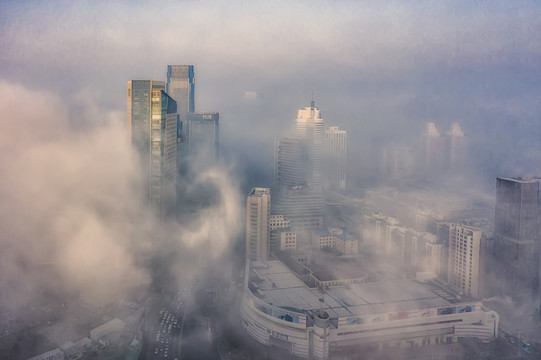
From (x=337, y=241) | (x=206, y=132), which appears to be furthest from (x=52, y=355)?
(x=206, y=132)

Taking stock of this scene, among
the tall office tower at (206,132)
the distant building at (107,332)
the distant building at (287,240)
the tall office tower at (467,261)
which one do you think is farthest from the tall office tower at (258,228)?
the tall office tower at (206,132)

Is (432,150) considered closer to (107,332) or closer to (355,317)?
(355,317)

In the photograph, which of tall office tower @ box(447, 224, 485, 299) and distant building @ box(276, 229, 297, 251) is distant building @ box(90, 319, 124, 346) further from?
tall office tower @ box(447, 224, 485, 299)

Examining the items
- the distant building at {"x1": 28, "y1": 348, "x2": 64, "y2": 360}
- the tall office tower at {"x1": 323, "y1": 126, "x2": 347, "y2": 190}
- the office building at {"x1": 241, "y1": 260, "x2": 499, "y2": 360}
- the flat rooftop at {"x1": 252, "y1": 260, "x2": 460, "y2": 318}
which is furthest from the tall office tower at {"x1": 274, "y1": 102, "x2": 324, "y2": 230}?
the distant building at {"x1": 28, "y1": 348, "x2": 64, "y2": 360}

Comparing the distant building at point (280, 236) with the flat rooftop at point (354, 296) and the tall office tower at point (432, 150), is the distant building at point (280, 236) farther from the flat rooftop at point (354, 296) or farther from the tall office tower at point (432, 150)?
the tall office tower at point (432, 150)

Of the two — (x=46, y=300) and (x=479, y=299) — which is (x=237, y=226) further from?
(x=479, y=299)

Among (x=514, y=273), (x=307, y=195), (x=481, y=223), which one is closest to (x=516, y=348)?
(x=514, y=273)

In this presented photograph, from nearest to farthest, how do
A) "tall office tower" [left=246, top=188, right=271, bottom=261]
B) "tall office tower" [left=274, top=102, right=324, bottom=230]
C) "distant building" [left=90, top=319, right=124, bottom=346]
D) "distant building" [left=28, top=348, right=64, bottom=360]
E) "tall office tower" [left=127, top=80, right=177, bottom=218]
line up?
"distant building" [left=28, top=348, right=64, bottom=360] → "distant building" [left=90, top=319, right=124, bottom=346] → "tall office tower" [left=127, top=80, right=177, bottom=218] → "tall office tower" [left=246, top=188, right=271, bottom=261] → "tall office tower" [left=274, top=102, right=324, bottom=230]
